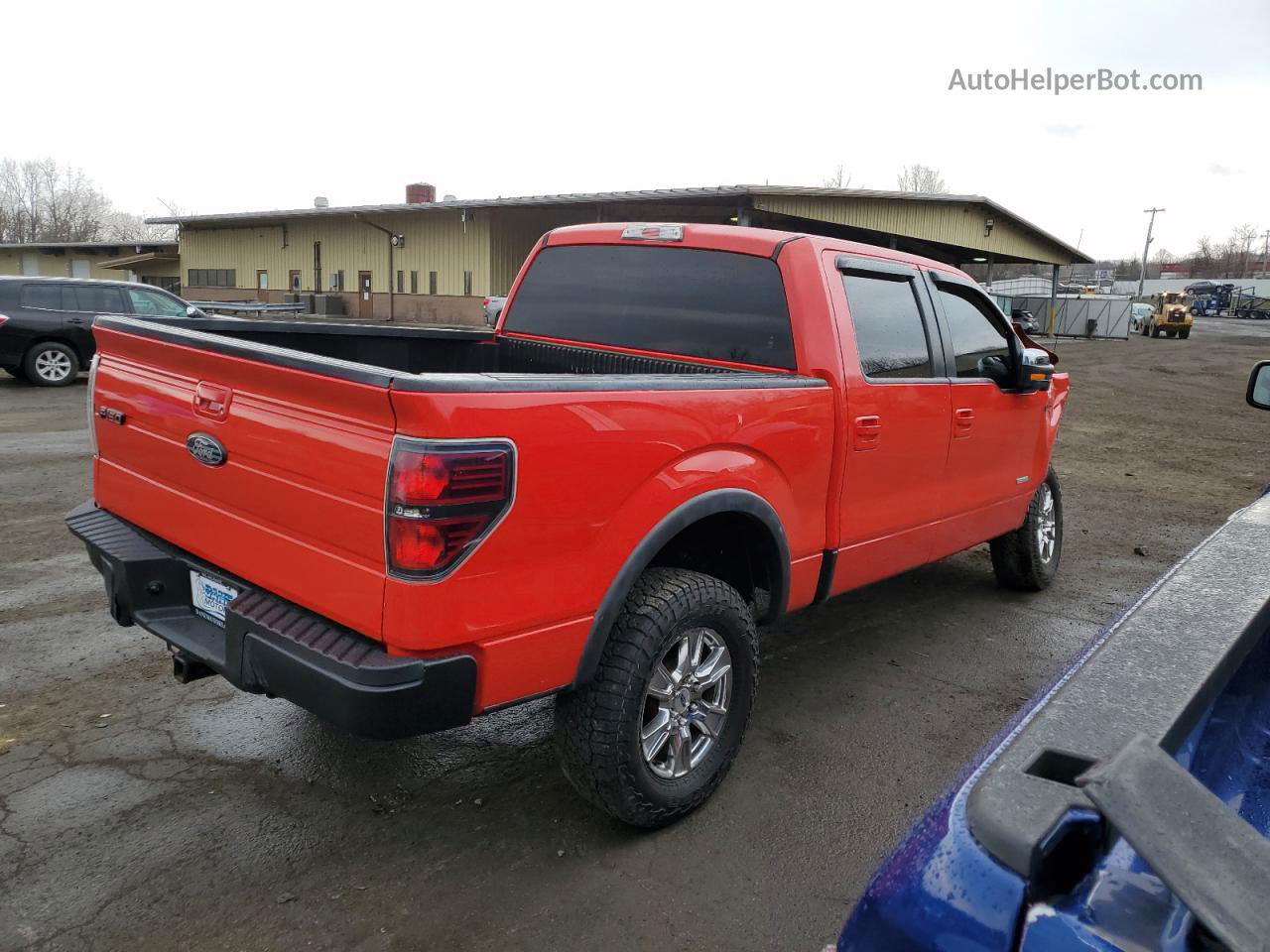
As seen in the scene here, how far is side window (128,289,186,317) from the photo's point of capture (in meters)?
14.1

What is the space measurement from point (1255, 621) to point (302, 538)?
2.19 m

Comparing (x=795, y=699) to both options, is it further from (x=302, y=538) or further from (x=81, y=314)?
(x=81, y=314)

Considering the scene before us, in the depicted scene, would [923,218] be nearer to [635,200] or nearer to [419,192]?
[635,200]

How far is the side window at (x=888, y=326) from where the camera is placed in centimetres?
381

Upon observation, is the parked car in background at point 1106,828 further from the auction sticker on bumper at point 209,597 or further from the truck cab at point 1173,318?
the truck cab at point 1173,318

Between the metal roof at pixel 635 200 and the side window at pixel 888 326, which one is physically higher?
the metal roof at pixel 635 200

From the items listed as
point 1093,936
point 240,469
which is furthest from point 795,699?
point 1093,936

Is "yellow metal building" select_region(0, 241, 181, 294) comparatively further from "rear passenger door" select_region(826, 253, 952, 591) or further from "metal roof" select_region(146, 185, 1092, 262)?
"rear passenger door" select_region(826, 253, 952, 591)

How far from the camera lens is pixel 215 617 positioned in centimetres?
288

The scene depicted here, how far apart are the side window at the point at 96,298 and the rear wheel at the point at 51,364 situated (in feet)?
2.15

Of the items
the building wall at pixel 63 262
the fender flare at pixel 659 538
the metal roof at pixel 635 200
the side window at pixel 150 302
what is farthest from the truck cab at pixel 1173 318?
the building wall at pixel 63 262

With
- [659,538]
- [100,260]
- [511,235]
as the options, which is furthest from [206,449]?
[100,260]

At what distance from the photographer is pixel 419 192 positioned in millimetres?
40656

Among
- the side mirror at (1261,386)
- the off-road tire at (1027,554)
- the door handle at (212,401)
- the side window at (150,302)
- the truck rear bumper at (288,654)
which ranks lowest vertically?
the off-road tire at (1027,554)
